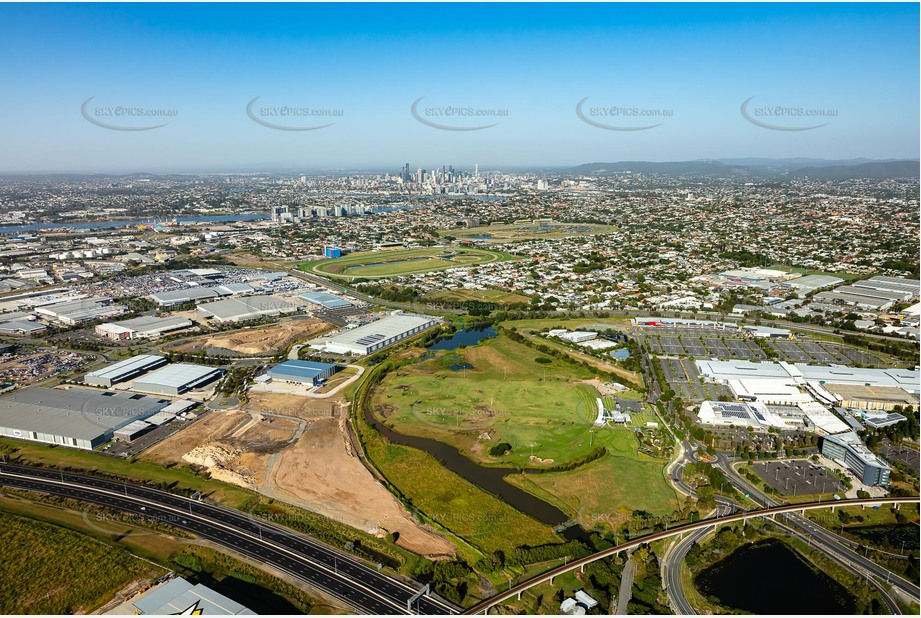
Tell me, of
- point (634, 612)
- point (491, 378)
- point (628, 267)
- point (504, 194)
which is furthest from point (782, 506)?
point (504, 194)

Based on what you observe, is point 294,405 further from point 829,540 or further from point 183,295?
point 183,295

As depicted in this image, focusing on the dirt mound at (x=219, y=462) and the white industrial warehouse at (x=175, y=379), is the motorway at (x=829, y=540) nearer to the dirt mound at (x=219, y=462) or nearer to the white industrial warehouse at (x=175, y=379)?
the dirt mound at (x=219, y=462)

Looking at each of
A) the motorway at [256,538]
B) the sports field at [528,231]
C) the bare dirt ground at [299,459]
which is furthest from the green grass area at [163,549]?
the sports field at [528,231]

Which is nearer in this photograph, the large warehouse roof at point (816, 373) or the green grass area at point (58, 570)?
the green grass area at point (58, 570)

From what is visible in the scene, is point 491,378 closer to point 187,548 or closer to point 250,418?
point 250,418

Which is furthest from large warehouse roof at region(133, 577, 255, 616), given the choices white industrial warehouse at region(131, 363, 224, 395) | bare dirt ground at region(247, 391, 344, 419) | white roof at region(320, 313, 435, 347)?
white roof at region(320, 313, 435, 347)

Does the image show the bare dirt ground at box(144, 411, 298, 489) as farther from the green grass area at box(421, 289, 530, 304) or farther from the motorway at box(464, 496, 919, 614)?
the green grass area at box(421, 289, 530, 304)
